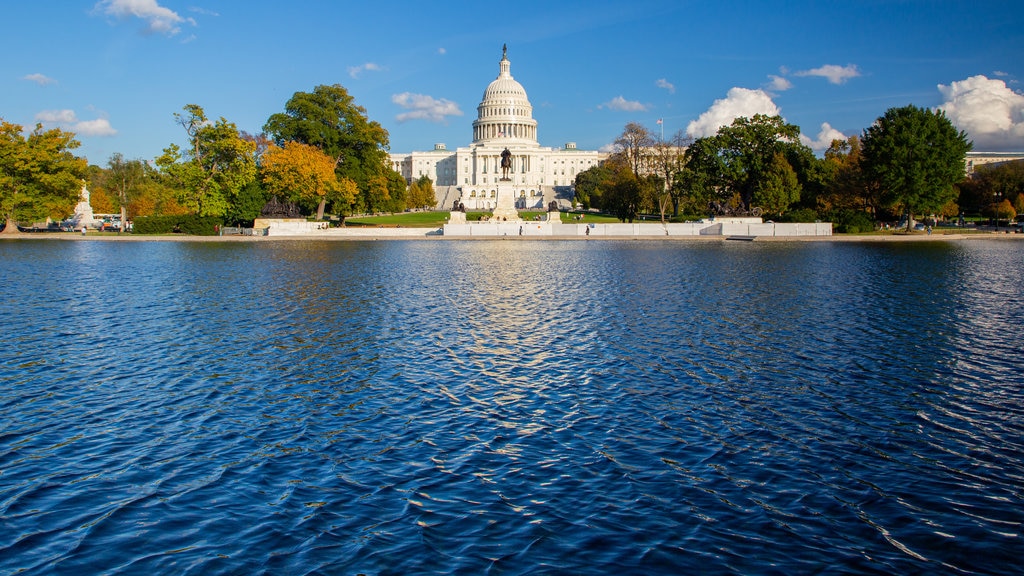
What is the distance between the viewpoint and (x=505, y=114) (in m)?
178

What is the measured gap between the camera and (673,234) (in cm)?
6969

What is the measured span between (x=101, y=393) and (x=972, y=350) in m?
17.3

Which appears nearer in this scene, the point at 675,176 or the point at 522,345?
the point at 522,345

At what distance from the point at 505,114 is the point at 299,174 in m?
115

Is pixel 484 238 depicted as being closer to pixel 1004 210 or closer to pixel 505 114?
pixel 1004 210

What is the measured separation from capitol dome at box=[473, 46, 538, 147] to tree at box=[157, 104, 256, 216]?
109 meters

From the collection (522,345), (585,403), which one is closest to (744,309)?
(522,345)

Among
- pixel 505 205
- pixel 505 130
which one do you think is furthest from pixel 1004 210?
pixel 505 130

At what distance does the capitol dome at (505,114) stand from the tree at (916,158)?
114772 mm

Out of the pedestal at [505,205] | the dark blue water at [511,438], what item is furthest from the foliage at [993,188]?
the dark blue water at [511,438]

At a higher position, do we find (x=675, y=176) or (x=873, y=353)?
(x=675, y=176)

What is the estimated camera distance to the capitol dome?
17588cm

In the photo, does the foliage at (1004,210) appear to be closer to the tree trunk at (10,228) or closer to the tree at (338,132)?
the tree at (338,132)

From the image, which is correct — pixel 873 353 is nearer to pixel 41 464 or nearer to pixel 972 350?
pixel 972 350
